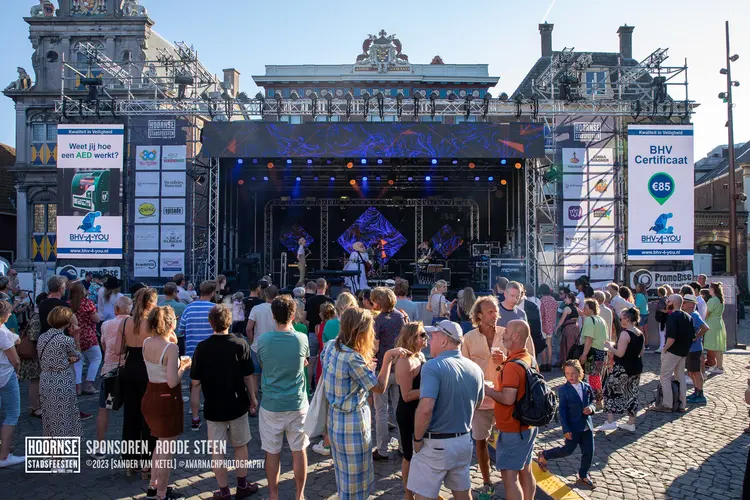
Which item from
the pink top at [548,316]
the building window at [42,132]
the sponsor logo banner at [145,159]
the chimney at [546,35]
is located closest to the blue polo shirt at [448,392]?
the pink top at [548,316]

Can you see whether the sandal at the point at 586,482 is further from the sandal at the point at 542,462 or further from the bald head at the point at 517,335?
the bald head at the point at 517,335

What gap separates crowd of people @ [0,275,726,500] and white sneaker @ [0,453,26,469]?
11 mm

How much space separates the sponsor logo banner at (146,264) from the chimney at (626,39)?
25105 mm

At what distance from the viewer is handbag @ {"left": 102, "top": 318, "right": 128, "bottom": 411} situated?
4816 mm

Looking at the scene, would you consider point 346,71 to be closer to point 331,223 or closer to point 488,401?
point 331,223

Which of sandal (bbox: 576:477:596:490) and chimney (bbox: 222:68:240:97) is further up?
chimney (bbox: 222:68:240:97)

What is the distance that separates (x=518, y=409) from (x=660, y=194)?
14255 mm

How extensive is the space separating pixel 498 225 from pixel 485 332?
1675cm

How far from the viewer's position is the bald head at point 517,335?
12.8 ft

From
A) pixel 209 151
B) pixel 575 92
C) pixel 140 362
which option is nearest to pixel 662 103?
pixel 575 92

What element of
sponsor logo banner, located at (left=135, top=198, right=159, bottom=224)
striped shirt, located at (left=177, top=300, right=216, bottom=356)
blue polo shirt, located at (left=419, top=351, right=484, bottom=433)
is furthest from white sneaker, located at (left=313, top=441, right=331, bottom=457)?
sponsor logo banner, located at (left=135, top=198, right=159, bottom=224)

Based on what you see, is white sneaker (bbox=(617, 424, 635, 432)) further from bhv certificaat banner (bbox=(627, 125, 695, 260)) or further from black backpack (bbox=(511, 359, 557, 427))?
bhv certificaat banner (bbox=(627, 125, 695, 260))

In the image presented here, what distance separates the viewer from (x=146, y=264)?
16.0 meters

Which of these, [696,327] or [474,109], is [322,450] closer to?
[696,327]
